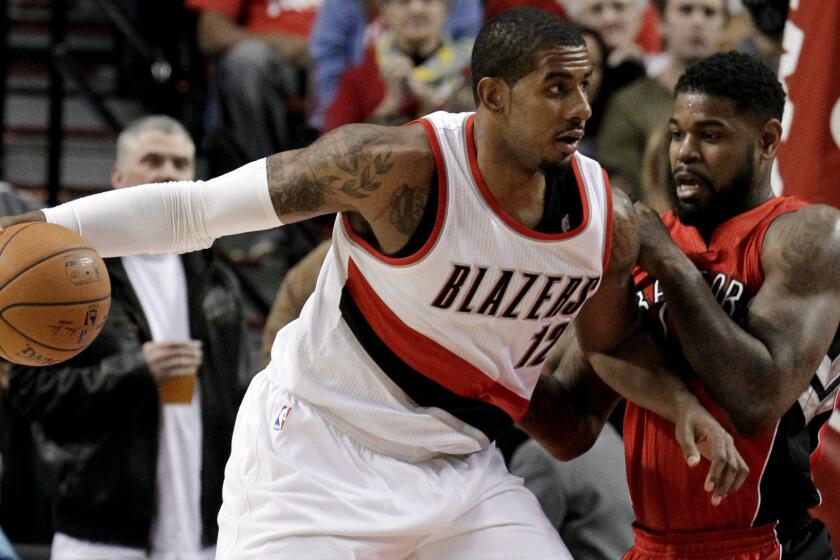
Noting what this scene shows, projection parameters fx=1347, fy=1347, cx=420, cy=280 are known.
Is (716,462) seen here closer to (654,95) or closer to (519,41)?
(519,41)

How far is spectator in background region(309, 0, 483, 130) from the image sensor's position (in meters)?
6.98

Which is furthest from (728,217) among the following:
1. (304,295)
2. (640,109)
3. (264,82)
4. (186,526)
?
(264,82)

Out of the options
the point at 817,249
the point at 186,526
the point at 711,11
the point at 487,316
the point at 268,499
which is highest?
the point at 711,11

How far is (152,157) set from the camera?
210 inches

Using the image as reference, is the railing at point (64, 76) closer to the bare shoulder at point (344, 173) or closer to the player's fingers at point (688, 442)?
the bare shoulder at point (344, 173)

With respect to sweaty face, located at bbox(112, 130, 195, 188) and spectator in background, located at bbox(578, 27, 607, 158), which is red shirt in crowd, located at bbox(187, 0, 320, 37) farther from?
sweaty face, located at bbox(112, 130, 195, 188)

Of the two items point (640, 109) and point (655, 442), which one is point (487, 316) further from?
point (640, 109)

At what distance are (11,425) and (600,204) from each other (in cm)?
287

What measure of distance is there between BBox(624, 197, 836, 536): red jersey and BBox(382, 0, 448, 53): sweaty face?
310cm

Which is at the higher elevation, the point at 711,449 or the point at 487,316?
the point at 487,316

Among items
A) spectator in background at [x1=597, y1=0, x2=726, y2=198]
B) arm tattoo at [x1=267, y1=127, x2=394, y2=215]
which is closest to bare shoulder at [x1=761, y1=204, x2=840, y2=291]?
arm tattoo at [x1=267, y1=127, x2=394, y2=215]

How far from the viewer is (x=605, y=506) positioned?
4809 millimetres

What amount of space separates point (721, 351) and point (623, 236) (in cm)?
39

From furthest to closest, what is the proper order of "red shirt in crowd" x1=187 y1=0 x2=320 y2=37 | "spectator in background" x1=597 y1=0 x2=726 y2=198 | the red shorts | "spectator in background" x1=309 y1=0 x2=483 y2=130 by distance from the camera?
"red shirt in crowd" x1=187 y1=0 x2=320 y2=37, "spectator in background" x1=309 y1=0 x2=483 y2=130, "spectator in background" x1=597 y1=0 x2=726 y2=198, the red shorts
